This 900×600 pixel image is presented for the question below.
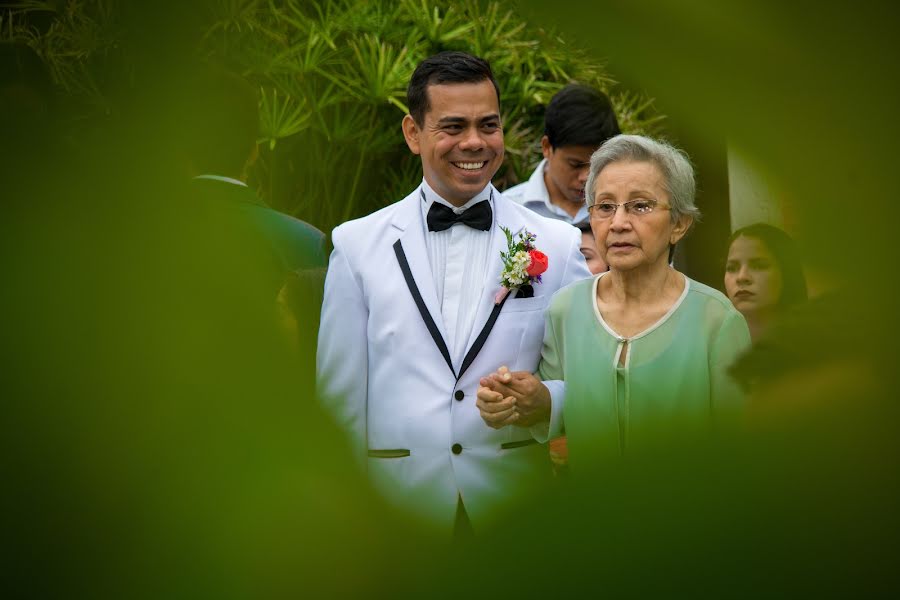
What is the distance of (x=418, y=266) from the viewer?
2.94 meters

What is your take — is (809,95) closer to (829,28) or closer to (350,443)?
(829,28)

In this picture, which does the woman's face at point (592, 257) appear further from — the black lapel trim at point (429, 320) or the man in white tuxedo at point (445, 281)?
the black lapel trim at point (429, 320)

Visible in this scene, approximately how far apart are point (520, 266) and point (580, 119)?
2054 millimetres

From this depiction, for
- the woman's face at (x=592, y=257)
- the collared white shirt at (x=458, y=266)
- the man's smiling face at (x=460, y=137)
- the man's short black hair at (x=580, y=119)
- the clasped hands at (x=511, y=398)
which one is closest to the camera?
the clasped hands at (x=511, y=398)

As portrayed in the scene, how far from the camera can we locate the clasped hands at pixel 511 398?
191 centimetres

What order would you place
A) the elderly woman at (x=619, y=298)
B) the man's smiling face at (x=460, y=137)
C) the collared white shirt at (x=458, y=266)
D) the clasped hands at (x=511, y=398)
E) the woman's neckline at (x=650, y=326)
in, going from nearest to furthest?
the clasped hands at (x=511, y=398) → the elderly woman at (x=619, y=298) → the woman's neckline at (x=650, y=326) → the collared white shirt at (x=458, y=266) → the man's smiling face at (x=460, y=137)

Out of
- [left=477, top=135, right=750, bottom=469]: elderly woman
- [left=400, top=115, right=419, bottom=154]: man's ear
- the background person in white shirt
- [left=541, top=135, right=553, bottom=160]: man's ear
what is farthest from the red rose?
[left=541, top=135, right=553, bottom=160]: man's ear

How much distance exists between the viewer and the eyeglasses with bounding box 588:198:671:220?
103 inches

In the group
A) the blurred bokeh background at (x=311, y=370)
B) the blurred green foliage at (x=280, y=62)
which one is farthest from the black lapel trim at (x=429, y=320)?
the blurred bokeh background at (x=311, y=370)

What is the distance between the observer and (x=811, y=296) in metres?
0.25

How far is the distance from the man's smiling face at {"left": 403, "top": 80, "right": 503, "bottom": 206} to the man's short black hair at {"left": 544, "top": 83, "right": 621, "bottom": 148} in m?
1.60

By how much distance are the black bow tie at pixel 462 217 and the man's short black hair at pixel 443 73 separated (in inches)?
10.7

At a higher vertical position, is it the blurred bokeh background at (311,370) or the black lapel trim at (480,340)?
the black lapel trim at (480,340)

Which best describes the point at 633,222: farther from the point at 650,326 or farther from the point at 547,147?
the point at 547,147
